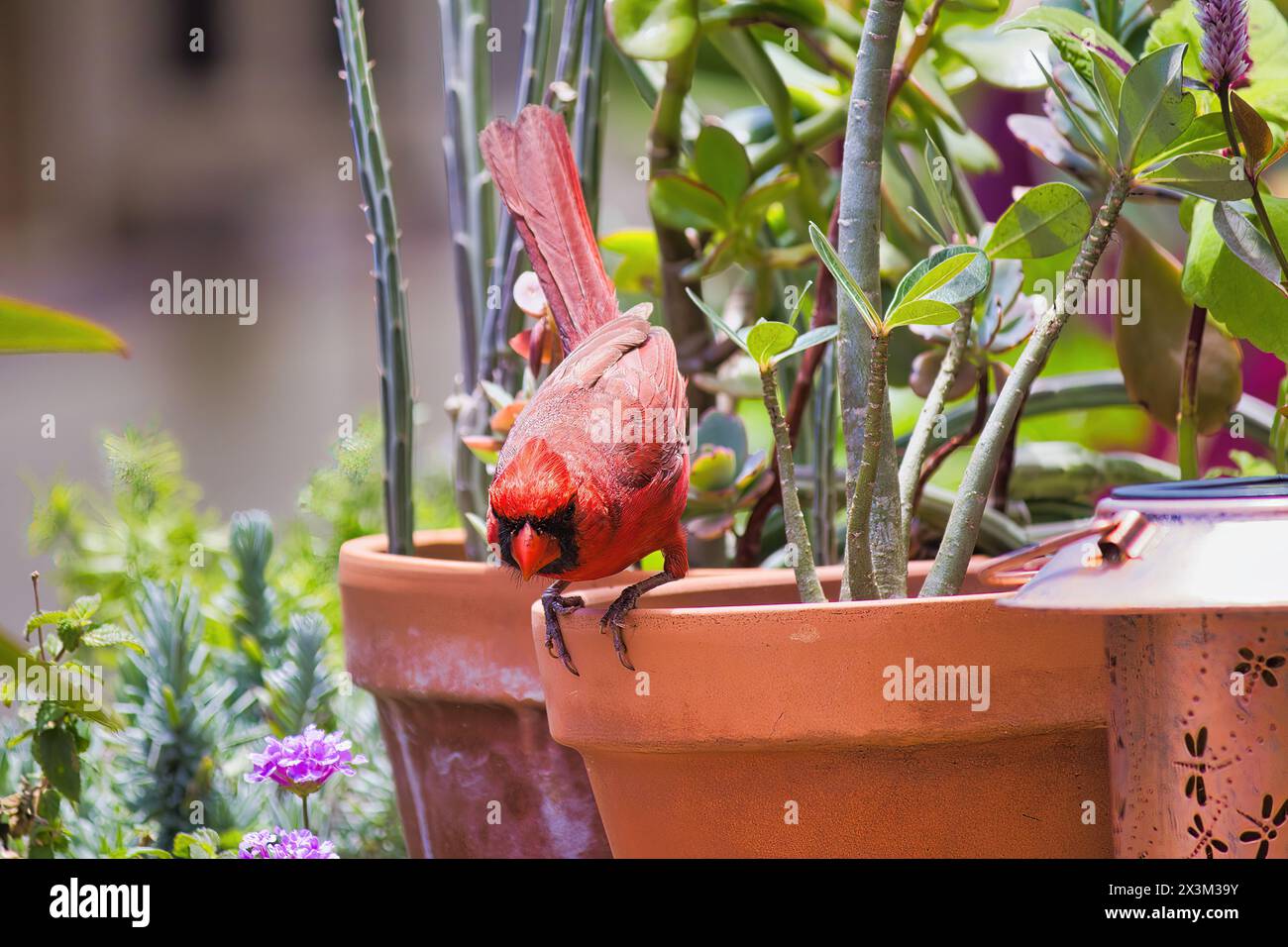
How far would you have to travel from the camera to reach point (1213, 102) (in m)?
0.66

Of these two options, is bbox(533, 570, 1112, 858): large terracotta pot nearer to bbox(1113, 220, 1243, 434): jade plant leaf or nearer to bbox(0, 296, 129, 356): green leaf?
bbox(1113, 220, 1243, 434): jade plant leaf

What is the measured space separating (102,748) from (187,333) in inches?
33.0

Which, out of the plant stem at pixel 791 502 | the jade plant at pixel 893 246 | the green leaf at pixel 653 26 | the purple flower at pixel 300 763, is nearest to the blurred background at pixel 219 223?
the jade plant at pixel 893 246

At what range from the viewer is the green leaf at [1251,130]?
573 mm

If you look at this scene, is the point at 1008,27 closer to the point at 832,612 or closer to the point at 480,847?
the point at 832,612

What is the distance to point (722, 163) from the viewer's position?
2.81ft

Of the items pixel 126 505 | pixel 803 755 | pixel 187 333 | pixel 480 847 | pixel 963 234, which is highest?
pixel 187 333

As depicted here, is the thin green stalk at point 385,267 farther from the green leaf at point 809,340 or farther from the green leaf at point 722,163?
the green leaf at point 809,340

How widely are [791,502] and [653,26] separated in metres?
0.36

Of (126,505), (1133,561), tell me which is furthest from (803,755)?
(126,505)

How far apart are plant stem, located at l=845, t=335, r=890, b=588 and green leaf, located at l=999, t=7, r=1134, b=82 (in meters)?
0.18

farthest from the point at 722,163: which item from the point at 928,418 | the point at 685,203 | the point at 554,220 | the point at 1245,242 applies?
the point at 1245,242

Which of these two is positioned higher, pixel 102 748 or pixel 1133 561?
pixel 1133 561
